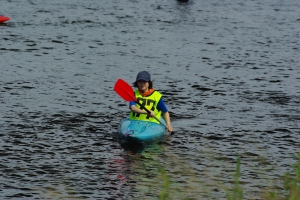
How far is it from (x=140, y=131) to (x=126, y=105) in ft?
11.9

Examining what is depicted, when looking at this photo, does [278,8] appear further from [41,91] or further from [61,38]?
[41,91]

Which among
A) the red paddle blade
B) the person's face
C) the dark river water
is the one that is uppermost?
the person's face

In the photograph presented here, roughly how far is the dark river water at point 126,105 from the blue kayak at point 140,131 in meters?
0.20

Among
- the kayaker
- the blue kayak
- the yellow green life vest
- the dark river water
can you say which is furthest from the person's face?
the dark river water

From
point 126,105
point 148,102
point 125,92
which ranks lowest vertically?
point 126,105

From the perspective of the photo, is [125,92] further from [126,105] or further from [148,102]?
[126,105]

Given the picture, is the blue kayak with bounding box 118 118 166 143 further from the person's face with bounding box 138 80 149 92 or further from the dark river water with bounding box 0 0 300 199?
the person's face with bounding box 138 80 149 92

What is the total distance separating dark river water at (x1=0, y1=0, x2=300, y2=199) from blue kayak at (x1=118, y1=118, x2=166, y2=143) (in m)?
0.20

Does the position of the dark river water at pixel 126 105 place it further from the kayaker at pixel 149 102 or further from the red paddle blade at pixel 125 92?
the red paddle blade at pixel 125 92

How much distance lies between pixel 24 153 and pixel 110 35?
16689 mm

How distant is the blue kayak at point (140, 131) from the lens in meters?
14.6

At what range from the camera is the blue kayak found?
14605 millimetres

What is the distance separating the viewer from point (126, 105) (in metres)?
18.3

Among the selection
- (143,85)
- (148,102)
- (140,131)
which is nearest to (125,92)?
(143,85)
